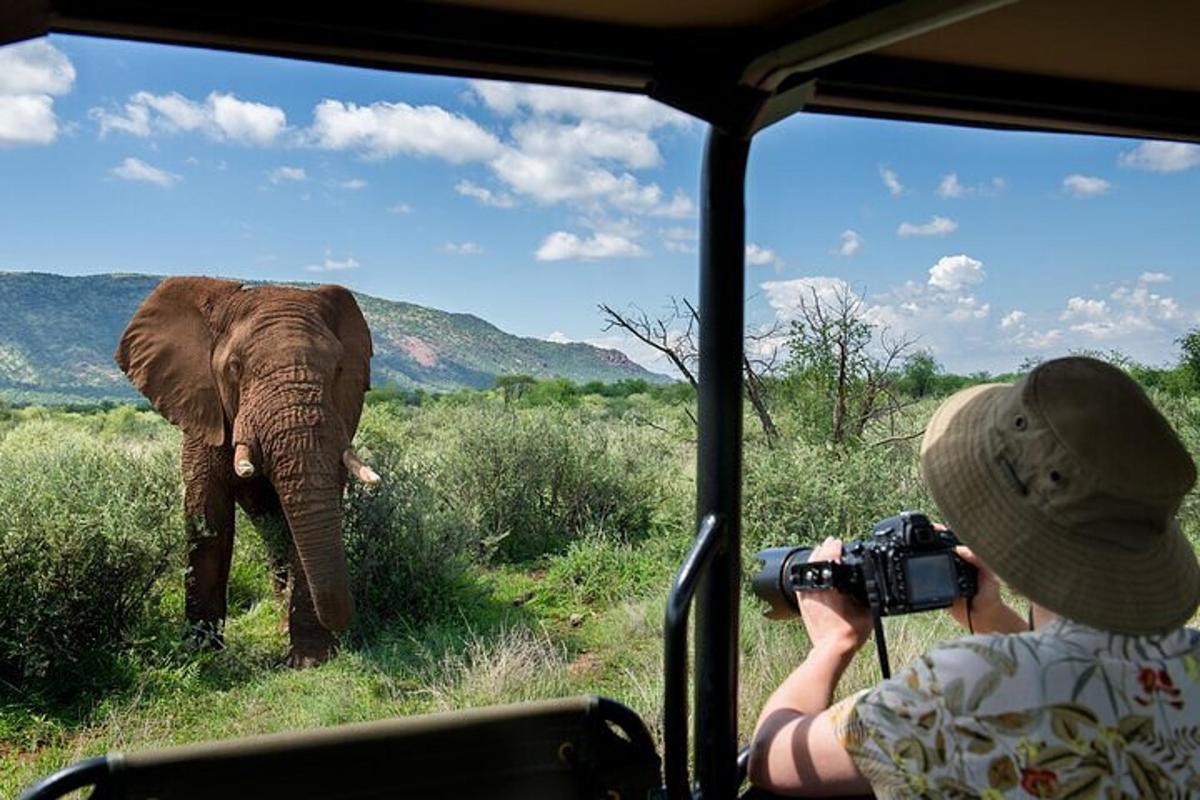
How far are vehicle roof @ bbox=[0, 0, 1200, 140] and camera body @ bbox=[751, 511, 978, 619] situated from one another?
0.54 m

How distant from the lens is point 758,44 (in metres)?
1.33

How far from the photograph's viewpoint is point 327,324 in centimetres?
574

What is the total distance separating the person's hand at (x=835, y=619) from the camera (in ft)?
4.04

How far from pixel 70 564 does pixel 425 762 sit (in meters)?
4.08

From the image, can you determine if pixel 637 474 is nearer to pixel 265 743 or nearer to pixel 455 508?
pixel 455 508

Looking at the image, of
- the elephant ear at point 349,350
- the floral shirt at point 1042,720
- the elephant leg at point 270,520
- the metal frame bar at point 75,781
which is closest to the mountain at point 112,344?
the elephant ear at point 349,350

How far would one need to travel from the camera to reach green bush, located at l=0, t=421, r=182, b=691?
457 cm

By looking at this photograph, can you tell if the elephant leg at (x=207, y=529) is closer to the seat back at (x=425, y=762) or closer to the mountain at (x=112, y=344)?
the seat back at (x=425, y=762)

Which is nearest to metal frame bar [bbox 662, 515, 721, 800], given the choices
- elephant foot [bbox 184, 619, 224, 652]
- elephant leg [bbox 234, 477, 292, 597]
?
elephant foot [bbox 184, 619, 224, 652]

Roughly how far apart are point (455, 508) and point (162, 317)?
7.43ft

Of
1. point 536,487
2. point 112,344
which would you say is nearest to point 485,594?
point 536,487

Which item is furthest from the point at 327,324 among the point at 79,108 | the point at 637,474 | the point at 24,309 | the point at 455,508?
the point at 79,108

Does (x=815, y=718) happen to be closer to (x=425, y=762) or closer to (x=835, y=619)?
(x=835, y=619)

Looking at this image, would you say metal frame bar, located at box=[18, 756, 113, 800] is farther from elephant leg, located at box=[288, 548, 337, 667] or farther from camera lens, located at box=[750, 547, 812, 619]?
elephant leg, located at box=[288, 548, 337, 667]
